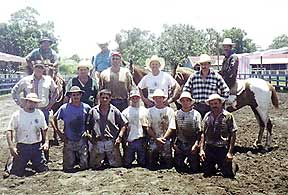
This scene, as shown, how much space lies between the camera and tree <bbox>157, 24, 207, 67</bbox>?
2746 inches

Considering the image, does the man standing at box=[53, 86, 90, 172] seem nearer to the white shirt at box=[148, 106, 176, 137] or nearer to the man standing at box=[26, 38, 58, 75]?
the white shirt at box=[148, 106, 176, 137]

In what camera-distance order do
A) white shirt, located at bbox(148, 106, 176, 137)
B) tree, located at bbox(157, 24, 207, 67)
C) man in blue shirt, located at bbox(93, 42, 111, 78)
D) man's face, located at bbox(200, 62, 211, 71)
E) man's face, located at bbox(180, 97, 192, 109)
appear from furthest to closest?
tree, located at bbox(157, 24, 207, 67)
man in blue shirt, located at bbox(93, 42, 111, 78)
man's face, located at bbox(200, 62, 211, 71)
white shirt, located at bbox(148, 106, 176, 137)
man's face, located at bbox(180, 97, 192, 109)

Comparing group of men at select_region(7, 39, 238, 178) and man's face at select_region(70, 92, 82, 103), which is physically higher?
man's face at select_region(70, 92, 82, 103)

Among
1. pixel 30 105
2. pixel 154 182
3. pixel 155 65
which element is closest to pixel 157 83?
pixel 155 65

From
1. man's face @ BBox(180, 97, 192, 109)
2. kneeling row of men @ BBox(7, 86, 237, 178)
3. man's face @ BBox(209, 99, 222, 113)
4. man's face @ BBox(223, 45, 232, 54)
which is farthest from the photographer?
man's face @ BBox(223, 45, 232, 54)

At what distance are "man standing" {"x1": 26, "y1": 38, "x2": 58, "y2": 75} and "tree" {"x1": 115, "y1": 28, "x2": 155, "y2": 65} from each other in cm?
6722

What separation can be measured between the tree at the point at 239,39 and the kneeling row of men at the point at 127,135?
71.2 m

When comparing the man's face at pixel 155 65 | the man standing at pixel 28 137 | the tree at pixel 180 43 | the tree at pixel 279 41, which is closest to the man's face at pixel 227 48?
the man's face at pixel 155 65

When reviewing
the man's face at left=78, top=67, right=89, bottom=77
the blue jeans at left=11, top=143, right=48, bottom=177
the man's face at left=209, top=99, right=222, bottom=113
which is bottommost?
the blue jeans at left=11, top=143, right=48, bottom=177

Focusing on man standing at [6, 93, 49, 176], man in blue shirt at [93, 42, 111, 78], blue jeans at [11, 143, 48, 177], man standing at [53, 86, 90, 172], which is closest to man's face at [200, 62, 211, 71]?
man standing at [53, 86, 90, 172]

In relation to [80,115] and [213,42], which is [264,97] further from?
[213,42]

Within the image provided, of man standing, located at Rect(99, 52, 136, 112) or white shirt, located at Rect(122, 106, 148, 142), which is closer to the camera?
white shirt, located at Rect(122, 106, 148, 142)

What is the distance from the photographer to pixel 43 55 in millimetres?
9836

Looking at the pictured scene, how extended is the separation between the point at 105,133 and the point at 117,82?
133cm
